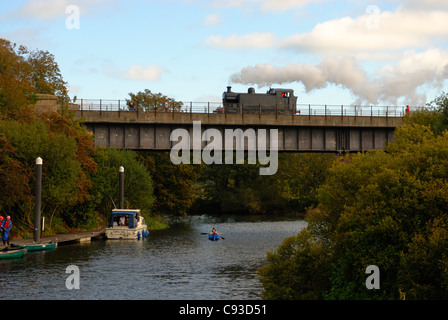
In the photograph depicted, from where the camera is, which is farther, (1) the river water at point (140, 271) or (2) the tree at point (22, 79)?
(2) the tree at point (22, 79)

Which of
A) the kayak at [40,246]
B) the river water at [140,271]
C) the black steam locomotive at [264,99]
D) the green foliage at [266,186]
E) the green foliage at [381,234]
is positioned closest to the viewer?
the green foliage at [381,234]

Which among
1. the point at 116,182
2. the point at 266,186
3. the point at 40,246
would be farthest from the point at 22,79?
the point at 266,186

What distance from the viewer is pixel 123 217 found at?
168 feet

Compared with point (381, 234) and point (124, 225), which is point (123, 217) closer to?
point (124, 225)

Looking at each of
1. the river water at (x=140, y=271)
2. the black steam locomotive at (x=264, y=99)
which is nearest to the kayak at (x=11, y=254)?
the river water at (x=140, y=271)

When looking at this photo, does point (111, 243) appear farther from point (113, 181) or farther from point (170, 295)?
point (170, 295)

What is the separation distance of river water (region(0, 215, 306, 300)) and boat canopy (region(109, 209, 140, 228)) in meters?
2.50

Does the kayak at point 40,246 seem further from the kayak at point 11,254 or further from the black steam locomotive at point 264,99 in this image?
the black steam locomotive at point 264,99

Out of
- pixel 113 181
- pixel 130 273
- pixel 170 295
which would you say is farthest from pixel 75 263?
pixel 113 181

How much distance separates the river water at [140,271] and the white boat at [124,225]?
1.54 metres

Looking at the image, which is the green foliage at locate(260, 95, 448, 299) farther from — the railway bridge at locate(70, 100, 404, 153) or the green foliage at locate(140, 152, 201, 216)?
the green foliage at locate(140, 152, 201, 216)

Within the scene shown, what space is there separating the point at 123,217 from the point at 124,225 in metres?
0.86

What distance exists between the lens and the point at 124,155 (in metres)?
60.0

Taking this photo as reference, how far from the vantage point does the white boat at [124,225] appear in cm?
4944
